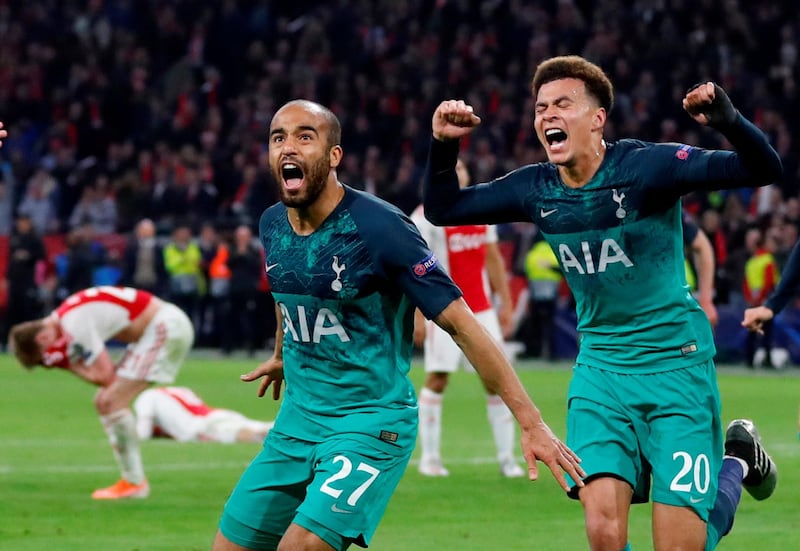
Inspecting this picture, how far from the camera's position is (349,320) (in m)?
5.90

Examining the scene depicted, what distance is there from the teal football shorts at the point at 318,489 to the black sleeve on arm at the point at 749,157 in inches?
64.7

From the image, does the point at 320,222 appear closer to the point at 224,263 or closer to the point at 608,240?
the point at 608,240

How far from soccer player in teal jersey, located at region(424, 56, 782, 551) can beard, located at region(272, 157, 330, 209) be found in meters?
0.59

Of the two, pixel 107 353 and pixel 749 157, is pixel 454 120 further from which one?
pixel 107 353

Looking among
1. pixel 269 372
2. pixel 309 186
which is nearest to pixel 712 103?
pixel 309 186

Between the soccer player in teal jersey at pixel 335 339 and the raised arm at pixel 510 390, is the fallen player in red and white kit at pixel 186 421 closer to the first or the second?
the soccer player in teal jersey at pixel 335 339

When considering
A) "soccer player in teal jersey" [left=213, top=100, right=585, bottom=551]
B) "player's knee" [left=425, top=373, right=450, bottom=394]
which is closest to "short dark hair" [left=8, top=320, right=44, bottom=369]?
"player's knee" [left=425, top=373, right=450, bottom=394]

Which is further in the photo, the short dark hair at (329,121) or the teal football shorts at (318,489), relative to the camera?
the short dark hair at (329,121)

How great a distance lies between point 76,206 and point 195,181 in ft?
8.52

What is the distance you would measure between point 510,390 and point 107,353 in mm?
6412

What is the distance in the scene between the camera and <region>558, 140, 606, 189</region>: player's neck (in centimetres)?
652

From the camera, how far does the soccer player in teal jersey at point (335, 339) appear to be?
5.73m

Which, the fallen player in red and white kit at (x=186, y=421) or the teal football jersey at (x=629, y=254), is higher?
the teal football jersey at (x=629, y=254)

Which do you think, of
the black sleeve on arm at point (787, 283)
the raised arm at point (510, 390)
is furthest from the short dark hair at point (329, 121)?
the black sleeve on arm at point (787, 283)
